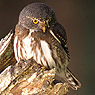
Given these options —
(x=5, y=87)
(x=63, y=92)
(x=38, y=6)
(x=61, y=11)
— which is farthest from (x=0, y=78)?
(x=61, y=11)

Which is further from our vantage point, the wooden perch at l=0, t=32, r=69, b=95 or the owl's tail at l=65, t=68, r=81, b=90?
the owl's tail at l=65, t=68, r=81, b=90

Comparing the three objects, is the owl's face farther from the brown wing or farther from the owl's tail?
the owl's tail

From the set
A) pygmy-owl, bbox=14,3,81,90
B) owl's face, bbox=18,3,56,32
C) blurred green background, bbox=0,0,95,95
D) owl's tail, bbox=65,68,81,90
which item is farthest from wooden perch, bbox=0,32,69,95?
blurred green background, bbox=0,0,95,95

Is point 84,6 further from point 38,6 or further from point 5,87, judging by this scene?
point 5,87

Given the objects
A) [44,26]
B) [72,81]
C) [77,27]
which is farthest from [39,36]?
[77,27]

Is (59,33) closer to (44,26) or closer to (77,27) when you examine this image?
(44,26)

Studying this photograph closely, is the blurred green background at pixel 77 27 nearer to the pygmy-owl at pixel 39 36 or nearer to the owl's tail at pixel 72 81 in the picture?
the owl's tail at pixel 72 81

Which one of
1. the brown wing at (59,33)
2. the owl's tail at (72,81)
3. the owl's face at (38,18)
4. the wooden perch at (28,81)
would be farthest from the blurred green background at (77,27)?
the wooden perch at (28,81)
